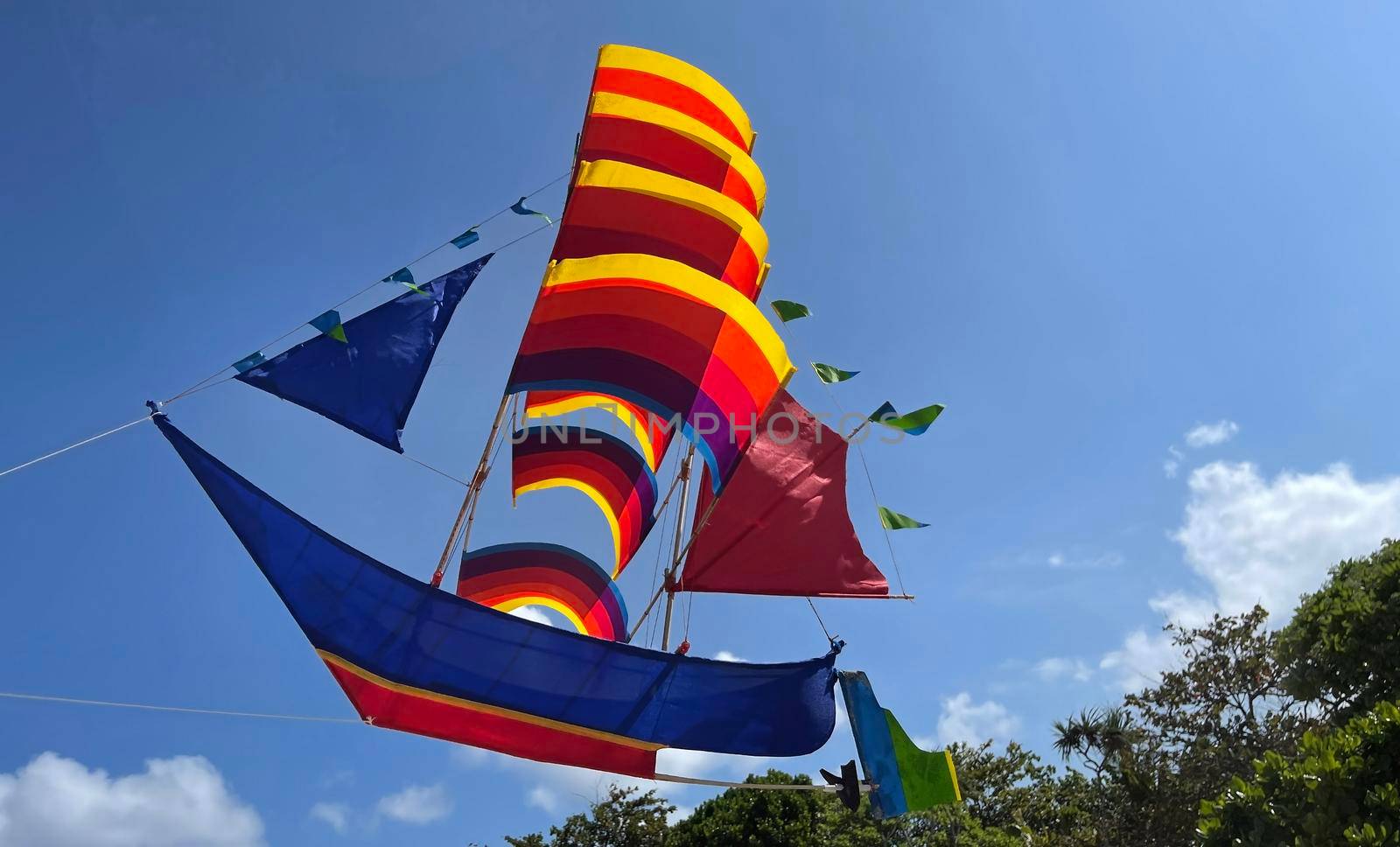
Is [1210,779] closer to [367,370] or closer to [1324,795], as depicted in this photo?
[1324,795]

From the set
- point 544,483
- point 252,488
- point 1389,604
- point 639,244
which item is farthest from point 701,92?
point 1389,604

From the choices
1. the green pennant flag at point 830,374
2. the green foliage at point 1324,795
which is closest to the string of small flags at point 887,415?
the green pennant flag at point 830,374

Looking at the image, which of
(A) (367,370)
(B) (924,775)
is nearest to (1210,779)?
(B) (924,775)

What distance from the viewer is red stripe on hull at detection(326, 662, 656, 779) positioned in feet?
28.5

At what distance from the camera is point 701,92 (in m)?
14.9

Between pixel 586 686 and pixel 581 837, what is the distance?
19.7m

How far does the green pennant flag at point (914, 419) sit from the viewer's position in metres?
11.5

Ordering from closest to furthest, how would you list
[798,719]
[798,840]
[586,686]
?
[586,686] < [798,719] < [798,840]

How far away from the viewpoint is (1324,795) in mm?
8477

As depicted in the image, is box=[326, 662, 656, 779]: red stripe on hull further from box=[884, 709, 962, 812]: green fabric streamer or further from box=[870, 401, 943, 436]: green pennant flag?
box=[870, 401, 943, 436]: green pennant flag

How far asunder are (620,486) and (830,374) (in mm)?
3918

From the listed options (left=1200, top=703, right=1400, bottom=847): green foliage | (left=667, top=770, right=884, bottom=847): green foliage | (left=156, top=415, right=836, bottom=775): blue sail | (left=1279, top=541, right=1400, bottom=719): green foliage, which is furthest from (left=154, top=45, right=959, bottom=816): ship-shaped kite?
(left=667, top=770, right=884, bottom=847): green foliage

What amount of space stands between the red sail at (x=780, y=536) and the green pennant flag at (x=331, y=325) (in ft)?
15.8

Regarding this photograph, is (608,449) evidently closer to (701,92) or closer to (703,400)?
(703,400)
